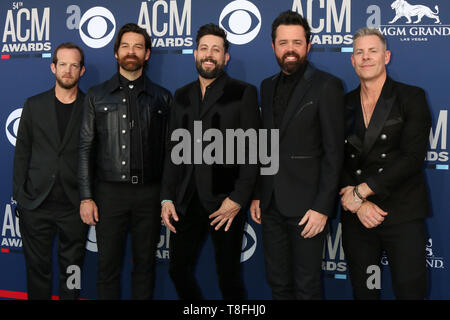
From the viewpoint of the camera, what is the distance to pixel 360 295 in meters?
2.74

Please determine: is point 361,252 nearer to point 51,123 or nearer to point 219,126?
point 219,126

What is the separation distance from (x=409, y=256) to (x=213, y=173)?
1419 mm

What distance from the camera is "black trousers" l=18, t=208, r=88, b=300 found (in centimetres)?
329

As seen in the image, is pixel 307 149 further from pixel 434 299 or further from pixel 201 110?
pixel 434 299

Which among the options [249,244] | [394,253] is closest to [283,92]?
[394,253]

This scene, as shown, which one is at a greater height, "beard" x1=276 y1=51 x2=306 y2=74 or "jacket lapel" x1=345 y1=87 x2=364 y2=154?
"beard" x1=276 y1=51 x2=306 y2=74

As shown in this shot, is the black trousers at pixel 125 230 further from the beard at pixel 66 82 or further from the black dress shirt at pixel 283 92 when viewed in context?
the black dress shirt at pixel 283 92

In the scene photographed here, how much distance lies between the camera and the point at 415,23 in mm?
3271

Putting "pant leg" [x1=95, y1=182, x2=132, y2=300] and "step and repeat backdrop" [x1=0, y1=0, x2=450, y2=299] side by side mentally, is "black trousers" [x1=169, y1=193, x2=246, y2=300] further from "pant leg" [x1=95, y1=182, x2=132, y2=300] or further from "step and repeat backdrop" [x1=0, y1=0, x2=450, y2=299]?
"step and repeat backdrop" [x1=0, y1=0, x2=450, y2=299]

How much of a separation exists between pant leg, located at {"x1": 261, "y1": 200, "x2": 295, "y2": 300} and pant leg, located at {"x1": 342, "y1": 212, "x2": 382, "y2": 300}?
430 mm

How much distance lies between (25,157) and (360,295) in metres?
2.97

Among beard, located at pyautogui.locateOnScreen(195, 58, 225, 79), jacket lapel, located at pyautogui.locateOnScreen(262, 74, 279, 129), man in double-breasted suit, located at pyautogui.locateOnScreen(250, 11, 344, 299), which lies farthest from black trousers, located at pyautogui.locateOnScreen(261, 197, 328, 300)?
beard, located at pyautogui.locateOnScreen(195, 58, 225, 79)

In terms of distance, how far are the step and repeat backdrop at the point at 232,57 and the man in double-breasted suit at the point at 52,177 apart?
1.81 ft
